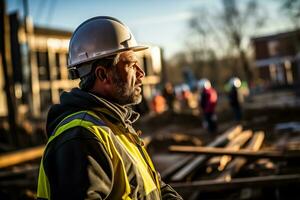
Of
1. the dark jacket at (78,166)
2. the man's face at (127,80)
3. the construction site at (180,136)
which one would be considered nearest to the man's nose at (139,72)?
the man's face at (127,80)

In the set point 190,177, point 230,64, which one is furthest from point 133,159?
point 230,64

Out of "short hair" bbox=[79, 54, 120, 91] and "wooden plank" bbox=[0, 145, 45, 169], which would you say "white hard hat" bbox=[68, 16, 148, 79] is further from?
"wooden plank" bbox=[0, 145, 45, 169]

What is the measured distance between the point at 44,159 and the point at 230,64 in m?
74.4

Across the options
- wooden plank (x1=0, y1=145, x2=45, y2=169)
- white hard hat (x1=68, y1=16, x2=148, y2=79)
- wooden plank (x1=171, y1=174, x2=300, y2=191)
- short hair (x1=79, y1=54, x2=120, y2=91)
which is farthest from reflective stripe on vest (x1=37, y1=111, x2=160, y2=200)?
wooden plank (x1=0, y1=145, x2=45, y2=169)

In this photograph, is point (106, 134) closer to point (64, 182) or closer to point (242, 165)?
point (64, 182)

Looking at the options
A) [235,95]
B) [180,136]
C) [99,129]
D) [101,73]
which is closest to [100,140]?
[99,129]

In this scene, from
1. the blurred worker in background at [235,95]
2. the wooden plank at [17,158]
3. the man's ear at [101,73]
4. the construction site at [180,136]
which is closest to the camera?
the man's ear at [101,73]

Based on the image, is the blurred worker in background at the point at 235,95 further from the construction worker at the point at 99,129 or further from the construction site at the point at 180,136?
the construction worker at the point at 99,129

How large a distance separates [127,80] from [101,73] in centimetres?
16

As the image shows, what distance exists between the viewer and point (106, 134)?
6.38ft

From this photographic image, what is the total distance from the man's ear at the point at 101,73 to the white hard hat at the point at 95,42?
0.06m

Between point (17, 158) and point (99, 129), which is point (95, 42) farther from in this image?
point (17, 158)

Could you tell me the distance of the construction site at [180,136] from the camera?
6496mm

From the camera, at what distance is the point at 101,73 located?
223cm
